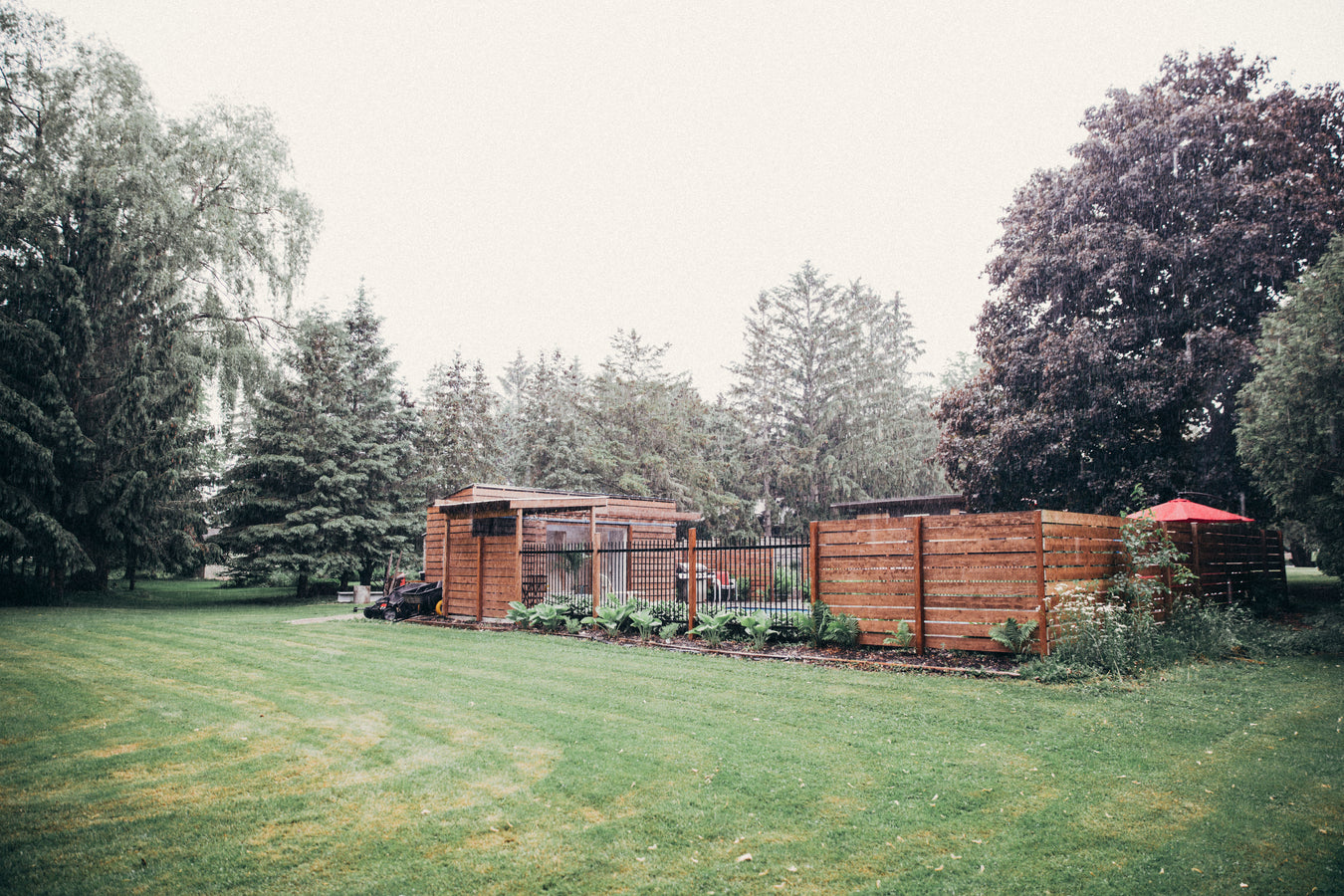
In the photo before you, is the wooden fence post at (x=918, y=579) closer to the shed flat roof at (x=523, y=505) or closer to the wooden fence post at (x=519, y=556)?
the shed flat roof at (x=523, y=505)

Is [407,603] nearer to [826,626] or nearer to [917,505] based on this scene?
[826,626]

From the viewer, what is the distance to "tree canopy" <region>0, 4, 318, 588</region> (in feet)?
57.5

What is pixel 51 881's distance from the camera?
313 centimetres

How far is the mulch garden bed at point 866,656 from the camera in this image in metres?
8.48

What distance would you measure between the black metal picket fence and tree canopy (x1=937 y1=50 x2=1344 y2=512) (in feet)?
31.3

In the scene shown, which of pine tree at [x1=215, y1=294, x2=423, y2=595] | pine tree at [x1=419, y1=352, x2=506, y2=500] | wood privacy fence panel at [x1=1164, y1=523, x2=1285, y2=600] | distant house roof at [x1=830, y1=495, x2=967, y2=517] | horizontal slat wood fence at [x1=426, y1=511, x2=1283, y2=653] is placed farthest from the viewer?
pine tree at [x1=419, y1=352, x2=506, y2=500]

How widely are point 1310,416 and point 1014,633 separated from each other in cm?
648

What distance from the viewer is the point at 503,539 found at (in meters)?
15.3

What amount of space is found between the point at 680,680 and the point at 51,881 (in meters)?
5.75

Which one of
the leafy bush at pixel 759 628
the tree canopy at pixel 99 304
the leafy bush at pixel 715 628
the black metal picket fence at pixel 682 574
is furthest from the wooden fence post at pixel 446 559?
the leafy bush at pixel 759 628

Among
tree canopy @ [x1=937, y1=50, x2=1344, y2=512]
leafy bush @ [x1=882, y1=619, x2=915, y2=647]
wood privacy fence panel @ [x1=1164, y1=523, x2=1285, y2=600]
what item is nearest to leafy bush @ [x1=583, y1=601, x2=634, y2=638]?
leafy bush @ [x1=882, y1=619, x2=915, y2=647]

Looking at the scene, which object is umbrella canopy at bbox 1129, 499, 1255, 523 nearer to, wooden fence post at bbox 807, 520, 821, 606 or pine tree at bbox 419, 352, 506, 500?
wooden fence post at bbox 807, 520, 821, 606

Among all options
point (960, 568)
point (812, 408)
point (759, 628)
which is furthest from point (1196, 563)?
point (812, 408)

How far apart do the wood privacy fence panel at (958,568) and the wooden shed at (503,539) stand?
507 centimetres
